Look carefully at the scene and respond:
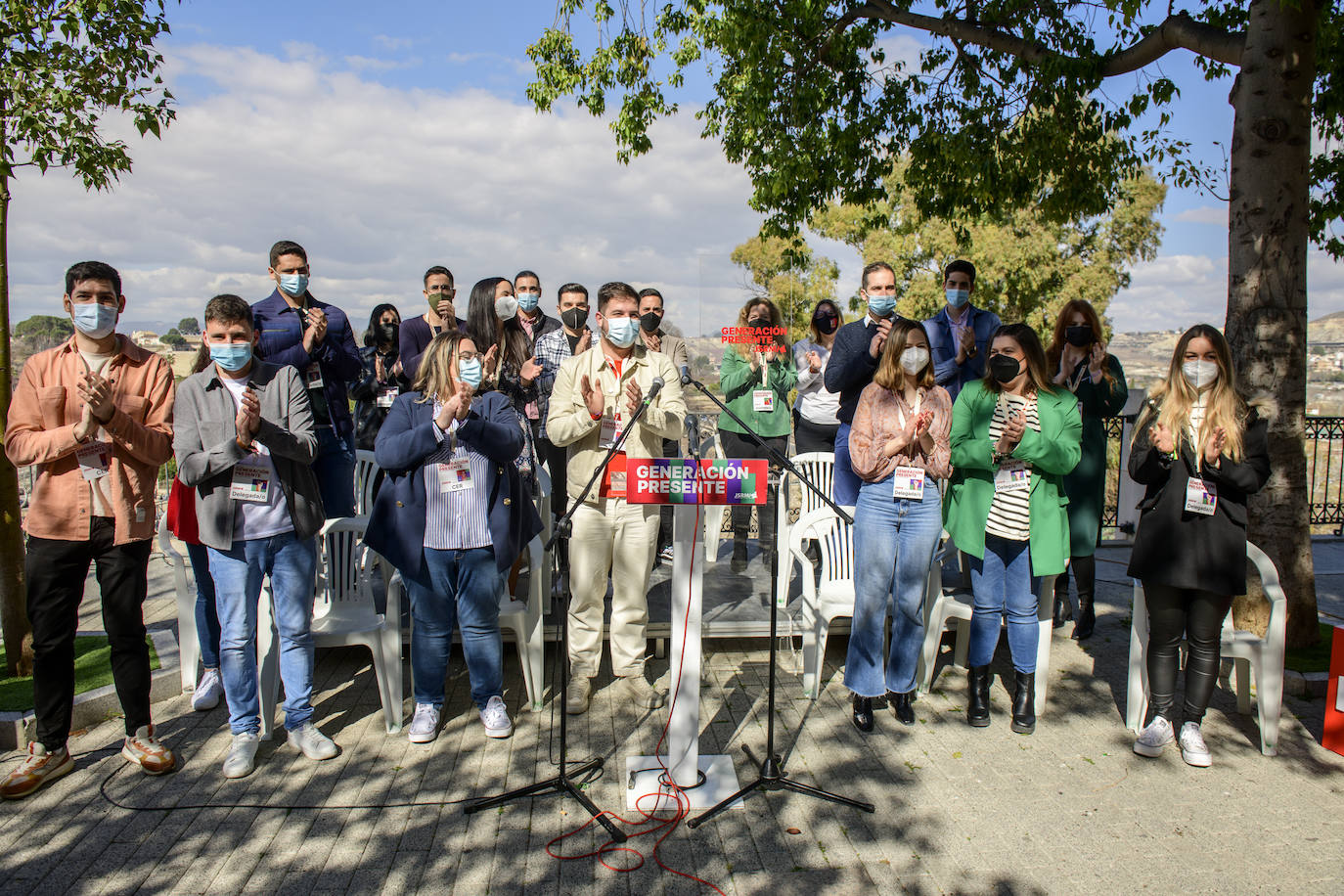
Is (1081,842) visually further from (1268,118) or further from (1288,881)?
(1268,118)

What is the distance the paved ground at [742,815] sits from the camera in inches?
122

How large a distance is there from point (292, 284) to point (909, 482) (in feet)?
11.3

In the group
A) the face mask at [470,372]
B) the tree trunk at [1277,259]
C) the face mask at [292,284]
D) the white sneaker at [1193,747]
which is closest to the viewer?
the face mask at [470,372]

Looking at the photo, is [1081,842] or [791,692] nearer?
[1081,842]

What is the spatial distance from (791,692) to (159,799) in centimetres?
310

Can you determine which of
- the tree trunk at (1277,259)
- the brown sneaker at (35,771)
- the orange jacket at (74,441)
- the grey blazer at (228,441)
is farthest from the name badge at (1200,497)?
the brown sneaker at (35,771)

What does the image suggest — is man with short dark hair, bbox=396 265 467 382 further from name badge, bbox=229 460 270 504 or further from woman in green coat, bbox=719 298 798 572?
woman in green coat, bbox=719 298 798 572

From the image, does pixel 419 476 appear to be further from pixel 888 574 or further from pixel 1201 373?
pixel 1201 373

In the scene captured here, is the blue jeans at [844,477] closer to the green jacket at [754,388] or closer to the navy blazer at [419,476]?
the green jacket at [754,388]

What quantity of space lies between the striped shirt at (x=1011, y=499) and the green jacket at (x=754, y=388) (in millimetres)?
2095

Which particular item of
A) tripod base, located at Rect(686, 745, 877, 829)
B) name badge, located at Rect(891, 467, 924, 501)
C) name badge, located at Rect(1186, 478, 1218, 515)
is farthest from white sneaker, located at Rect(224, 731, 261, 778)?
name badge, located at Rect(1186, 478, 1218, 515)

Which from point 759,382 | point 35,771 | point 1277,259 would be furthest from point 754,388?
point 35,771

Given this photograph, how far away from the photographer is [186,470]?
11.9 feet

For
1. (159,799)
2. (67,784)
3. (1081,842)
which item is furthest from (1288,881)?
(67,784)
